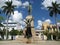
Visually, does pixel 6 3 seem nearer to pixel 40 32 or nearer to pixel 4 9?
pixel 4 9

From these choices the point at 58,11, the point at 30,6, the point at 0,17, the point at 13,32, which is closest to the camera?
the point at 30,6

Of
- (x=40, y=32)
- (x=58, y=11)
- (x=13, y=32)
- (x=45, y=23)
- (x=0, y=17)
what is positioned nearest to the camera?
(x=58, y=11)

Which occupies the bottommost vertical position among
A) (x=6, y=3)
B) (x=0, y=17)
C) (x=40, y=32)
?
(x=40, y=32)

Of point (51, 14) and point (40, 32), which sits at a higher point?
point (51, 14)

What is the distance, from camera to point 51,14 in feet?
191

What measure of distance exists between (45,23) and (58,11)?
111ft

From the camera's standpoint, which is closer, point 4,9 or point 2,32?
point 4,9

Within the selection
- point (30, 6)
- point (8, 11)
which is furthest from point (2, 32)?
point (30, 6)

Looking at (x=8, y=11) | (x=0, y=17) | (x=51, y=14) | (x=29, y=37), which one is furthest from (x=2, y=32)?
(x=29, y=37)

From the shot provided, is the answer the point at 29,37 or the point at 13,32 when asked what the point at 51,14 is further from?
the point at 29,37

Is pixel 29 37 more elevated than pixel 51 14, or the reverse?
pixel 51 14

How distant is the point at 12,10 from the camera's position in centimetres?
5891

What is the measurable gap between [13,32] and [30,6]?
30218 millimetres

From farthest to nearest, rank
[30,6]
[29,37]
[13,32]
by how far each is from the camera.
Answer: [13,32]
[30,6]
[29,37]
